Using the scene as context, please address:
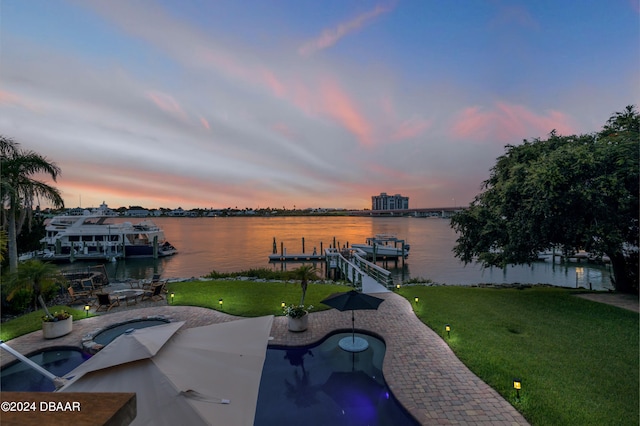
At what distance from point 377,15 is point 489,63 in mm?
7085

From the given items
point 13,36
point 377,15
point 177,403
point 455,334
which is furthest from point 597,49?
point 13,36

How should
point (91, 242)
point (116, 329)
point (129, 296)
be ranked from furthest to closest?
point (91, 242) < point (129, 296) < point (116, 329)

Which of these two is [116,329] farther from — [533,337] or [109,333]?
[533,337]

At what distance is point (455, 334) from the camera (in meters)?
9.89

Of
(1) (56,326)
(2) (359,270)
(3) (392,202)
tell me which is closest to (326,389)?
(1) (56,326)

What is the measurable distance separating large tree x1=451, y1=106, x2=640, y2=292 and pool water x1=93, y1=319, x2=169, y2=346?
16599 millimetres

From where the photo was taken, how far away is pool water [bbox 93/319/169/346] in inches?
389

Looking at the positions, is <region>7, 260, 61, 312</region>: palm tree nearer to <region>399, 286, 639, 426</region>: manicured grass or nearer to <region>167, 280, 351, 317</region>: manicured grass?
<region>167, 280, 351, 317</region>: manicured grass

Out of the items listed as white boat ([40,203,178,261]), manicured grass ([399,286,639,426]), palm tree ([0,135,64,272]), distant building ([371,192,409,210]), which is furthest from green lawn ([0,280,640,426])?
distant building ([371,192,409,210])

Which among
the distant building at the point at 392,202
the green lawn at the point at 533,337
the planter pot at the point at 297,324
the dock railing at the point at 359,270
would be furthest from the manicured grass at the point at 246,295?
the distant building at the point at 392,202

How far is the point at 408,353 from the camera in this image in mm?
8625

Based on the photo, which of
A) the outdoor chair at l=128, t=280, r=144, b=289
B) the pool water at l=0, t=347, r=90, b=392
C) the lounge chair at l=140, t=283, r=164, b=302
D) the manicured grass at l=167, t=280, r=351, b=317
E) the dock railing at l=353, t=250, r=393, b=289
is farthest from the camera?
the outdoor chair at l=128, t=280, r=144, b=289

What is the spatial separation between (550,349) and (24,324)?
18666 mm

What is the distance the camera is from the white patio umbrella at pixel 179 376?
3.63 metres
